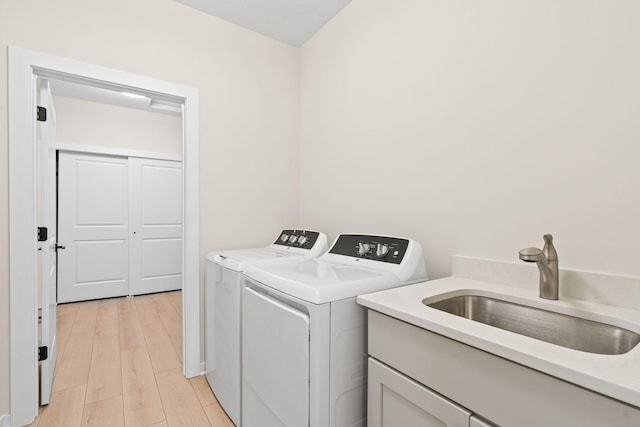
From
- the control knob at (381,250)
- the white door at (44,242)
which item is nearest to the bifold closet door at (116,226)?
the white door at (44,242)

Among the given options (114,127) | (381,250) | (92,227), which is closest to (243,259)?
(381,250)

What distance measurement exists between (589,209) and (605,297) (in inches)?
11.7

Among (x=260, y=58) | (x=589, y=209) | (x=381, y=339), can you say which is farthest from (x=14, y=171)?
(x=589, y=209)

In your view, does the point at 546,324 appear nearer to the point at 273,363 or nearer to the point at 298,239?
the point at 273,363

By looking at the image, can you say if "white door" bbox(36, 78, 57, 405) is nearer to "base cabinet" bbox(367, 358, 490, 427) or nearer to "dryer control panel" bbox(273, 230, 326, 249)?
"dryer control panel" bbox(273, 230, 326, 249)

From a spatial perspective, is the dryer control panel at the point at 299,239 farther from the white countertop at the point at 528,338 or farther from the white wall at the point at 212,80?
the white countertop at the point at 528,338

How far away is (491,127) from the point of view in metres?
1.31

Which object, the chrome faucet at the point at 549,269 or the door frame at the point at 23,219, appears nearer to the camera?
the chrome faucet at the point at 549,269

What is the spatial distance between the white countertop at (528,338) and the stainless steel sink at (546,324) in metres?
0.03

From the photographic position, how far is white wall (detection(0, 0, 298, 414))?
163cm

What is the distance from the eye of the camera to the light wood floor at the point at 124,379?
5.47ft

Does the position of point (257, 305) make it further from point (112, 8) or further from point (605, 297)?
point (112, 8)

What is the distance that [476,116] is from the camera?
4.48 ft

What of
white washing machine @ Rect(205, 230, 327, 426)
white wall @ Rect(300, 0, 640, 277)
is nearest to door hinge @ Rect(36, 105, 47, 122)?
white washing machine @ Rect(205, 230, 327, 426)
